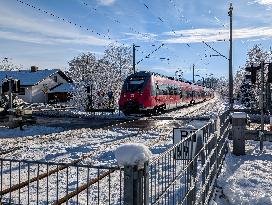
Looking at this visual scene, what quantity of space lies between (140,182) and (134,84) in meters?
27.5

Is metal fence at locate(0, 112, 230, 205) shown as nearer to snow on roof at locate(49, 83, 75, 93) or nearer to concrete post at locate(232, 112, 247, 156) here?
concrete post at locate(232, 112, 247, 156)

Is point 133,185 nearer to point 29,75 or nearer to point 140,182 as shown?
point 140,182

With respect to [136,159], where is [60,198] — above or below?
below

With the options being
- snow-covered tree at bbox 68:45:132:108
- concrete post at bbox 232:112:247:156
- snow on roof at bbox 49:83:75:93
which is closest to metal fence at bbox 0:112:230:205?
concrete post at bbox 232:112:247:156

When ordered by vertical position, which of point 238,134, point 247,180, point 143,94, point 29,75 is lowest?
point 247,180

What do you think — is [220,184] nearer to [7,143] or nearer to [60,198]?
[60,198]

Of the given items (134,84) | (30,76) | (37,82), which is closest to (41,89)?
(37,82)

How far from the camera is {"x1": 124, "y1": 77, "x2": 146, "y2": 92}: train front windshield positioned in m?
30.0

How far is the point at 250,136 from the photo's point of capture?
544 inches

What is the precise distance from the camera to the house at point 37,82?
69.8 metres

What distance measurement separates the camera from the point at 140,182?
10.2 feet

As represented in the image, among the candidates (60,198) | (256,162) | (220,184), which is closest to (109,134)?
(256,162)

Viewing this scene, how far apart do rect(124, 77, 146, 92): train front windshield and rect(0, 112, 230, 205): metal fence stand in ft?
65.1

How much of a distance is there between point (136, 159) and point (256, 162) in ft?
34.0
